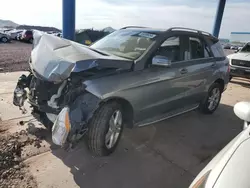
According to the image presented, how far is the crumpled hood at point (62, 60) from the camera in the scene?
2.87m

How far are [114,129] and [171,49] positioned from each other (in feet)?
5.67

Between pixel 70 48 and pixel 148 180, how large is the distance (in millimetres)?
2009

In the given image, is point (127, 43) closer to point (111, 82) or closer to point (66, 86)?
point (111, 82)

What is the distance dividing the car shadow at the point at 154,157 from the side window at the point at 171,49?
1273 millimetres

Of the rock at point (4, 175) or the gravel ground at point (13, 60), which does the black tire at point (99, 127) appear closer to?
the rock at point (4, 175)

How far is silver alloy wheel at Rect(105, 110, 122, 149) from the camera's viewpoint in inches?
128

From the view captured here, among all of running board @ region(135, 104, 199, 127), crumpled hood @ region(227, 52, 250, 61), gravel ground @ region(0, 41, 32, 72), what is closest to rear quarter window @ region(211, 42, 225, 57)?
running board @ region(135, 104, 199, 127)

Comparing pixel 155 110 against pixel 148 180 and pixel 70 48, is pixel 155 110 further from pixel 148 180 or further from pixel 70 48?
pixel 70 48

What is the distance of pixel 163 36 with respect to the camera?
3.94 m

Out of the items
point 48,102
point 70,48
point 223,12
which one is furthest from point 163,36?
point 223,12

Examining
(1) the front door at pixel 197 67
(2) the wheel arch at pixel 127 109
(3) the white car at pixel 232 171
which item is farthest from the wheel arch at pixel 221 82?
(3) the white car at pixel 232 171

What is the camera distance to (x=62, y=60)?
3.01 m

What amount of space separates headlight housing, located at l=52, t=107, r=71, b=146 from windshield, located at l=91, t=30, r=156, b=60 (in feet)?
4.54

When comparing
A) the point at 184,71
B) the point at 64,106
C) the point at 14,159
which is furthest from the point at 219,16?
the point at 14,159
